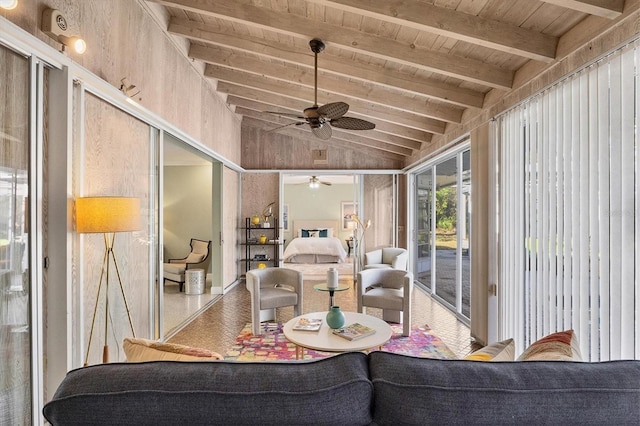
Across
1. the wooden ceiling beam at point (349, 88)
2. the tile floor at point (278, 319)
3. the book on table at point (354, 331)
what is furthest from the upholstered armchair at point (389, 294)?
the wooden ceiling beam at point (349, 88)

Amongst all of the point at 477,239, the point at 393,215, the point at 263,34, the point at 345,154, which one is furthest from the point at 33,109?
the point at 393,215

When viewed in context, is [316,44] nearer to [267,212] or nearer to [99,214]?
[99,214]

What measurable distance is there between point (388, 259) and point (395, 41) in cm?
405

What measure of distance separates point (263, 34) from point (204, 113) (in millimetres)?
1754

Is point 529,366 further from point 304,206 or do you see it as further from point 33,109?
point 304,206

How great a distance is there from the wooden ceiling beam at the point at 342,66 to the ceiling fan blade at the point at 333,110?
794 millimetres

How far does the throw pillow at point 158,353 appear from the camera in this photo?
52.9 inches

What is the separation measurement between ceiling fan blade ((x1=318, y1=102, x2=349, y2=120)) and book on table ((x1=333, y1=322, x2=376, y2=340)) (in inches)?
74.8

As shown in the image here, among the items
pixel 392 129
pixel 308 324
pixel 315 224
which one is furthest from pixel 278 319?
pixel 315 224

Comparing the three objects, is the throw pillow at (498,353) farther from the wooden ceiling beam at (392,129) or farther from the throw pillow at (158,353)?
the wooden ceiling beam at (392,129)

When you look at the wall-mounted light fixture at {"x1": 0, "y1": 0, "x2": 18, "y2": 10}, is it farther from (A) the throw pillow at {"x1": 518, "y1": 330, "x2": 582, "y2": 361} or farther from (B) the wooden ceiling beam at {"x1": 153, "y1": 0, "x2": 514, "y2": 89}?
(A) the throw pillow at {"x1": 518, "y1": 330, "x2": 582, "y2": 361}

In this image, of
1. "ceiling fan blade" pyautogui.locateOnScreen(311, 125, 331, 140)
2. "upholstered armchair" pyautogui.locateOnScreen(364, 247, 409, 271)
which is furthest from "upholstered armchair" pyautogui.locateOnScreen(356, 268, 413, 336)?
"ceiling fan blade" pyautogui.locateOnScreen(311, 125, 331, 140)

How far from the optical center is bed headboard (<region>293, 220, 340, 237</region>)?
37.1 feet

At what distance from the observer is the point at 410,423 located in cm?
95
